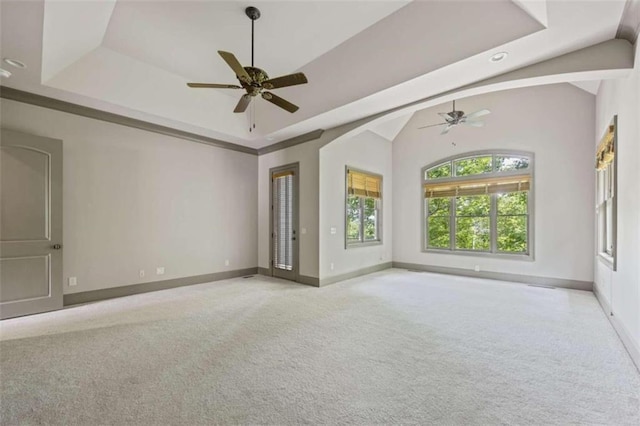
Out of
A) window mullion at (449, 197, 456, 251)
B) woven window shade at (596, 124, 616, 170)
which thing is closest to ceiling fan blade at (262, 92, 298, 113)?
woven window shade at (596, 124, 616, 170)

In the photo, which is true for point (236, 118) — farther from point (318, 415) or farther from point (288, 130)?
point (318, 415)

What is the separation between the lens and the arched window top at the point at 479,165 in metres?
6.19

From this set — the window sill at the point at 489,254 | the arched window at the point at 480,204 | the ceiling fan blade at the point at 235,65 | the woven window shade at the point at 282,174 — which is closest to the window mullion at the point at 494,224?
the arched window at the point at 480,204

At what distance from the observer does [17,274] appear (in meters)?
3.91

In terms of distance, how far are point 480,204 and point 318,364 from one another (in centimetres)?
576

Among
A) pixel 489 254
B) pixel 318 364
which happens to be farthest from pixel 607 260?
pixel 318 364

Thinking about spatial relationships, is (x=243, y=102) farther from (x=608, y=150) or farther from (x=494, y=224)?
(x=494, y=224)

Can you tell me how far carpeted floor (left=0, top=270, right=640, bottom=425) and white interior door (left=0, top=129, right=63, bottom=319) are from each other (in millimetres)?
336

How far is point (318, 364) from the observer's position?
2627 millimetres

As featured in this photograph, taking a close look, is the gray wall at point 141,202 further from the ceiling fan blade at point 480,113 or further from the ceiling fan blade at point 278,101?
the ceiling fan blade at point 480,113

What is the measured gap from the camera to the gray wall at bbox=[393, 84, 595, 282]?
214 inches

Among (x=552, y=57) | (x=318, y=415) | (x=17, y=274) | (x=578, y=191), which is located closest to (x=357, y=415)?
(x=318, y=415)

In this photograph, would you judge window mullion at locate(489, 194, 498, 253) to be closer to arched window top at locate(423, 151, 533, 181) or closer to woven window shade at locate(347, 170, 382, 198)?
arched window top at locate(423, 151, 533, 181)

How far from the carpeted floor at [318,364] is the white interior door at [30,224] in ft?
1.10
